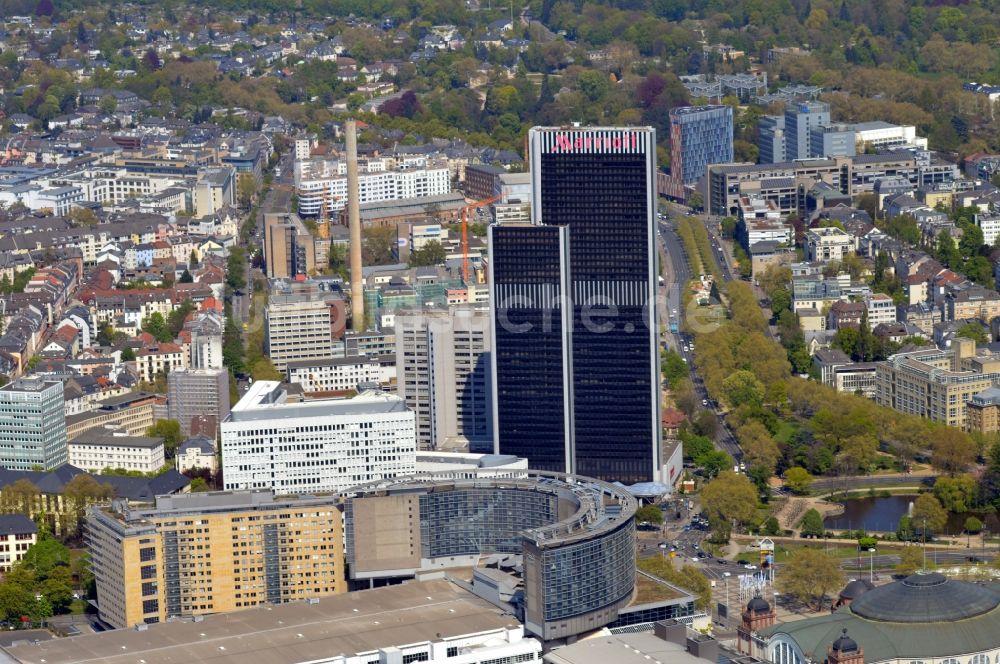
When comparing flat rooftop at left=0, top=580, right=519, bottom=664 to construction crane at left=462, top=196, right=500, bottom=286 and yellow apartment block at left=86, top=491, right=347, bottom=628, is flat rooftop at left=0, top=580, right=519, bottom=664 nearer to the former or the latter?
yellow apartment block at left=86, top=491, right=347, bottom=628

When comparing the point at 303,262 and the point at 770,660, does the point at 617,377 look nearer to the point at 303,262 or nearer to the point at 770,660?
the point at 770,660

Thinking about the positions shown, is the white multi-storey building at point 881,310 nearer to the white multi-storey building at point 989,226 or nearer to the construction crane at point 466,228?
the white multi-storey building at point 989,226

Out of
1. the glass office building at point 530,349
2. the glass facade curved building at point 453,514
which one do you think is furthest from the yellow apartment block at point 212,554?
the glass office building at point 530,349

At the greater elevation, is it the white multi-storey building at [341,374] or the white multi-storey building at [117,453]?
the white multi-storey building at [341,374]

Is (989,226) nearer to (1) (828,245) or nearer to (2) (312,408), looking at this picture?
(1) (828,245)

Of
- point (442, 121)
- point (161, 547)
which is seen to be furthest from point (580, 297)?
point (442, 121)

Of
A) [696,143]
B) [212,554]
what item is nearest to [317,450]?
[212,554]
